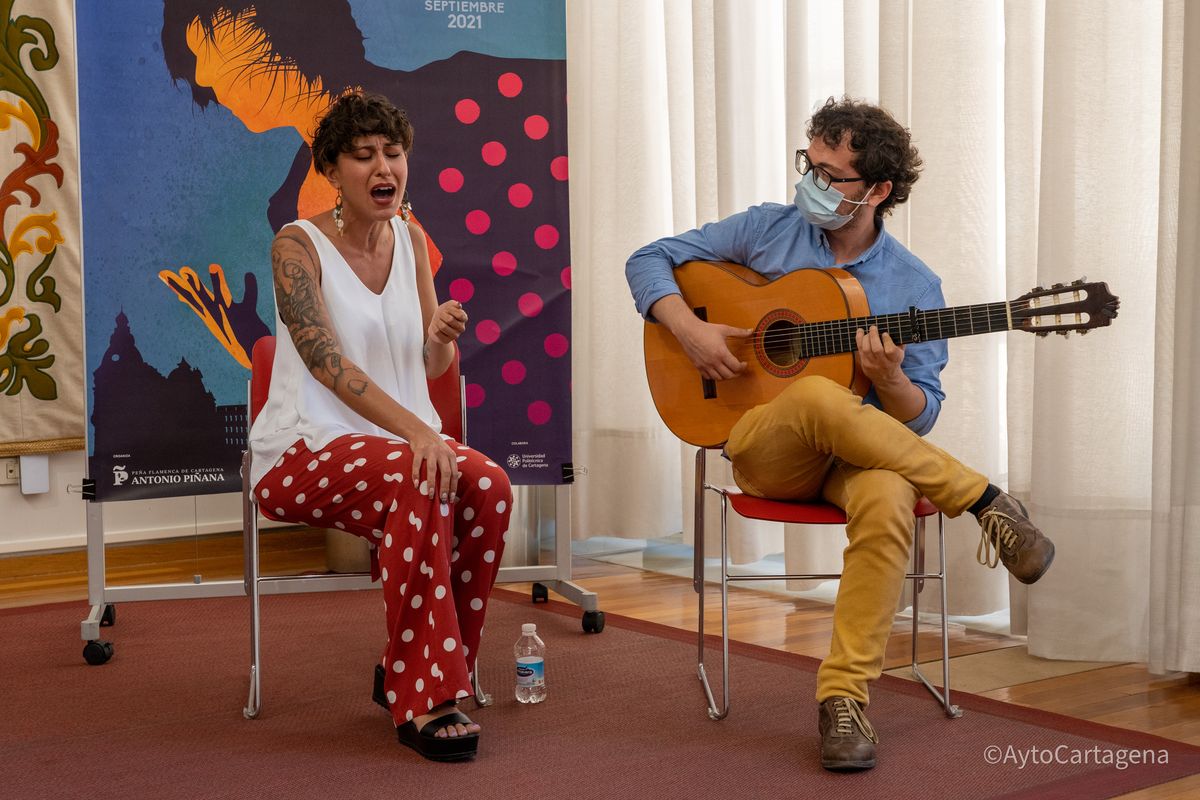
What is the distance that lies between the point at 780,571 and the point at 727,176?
1.18 m

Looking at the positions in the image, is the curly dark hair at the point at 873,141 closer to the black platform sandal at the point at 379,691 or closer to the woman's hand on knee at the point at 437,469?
the woman's hand on knee at the point at 437,469

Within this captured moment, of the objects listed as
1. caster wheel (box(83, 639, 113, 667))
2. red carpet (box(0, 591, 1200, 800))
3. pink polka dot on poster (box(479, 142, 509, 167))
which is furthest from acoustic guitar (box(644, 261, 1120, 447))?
caster wheel (box(83, 639, 113, 667))

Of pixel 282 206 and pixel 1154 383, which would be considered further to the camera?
pixel 282 206

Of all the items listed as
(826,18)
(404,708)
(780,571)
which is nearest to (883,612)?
(404,708)

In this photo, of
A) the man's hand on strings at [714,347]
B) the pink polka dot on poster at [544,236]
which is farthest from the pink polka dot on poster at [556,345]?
the man's hand on strings at [714,347]

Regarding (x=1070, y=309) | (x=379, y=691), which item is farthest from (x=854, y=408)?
(x=379, y=691)

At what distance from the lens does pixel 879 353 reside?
2082 mm

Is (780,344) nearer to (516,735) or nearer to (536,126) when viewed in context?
(516,735)

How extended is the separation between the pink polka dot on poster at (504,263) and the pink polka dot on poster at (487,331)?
12 centimetres

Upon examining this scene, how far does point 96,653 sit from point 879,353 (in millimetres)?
1810

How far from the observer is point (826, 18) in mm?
3398

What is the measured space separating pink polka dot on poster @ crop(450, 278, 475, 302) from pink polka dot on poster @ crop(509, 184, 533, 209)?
0.23m

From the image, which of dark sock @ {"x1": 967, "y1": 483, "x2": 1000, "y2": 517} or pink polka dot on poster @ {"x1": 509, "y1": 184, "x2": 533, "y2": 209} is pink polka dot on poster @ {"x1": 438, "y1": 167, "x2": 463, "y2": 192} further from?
dark sock @ {"x1": 967, "y1": 483, "x2": 1000, "y2": 517}

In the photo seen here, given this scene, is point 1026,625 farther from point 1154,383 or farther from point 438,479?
point 438,479
